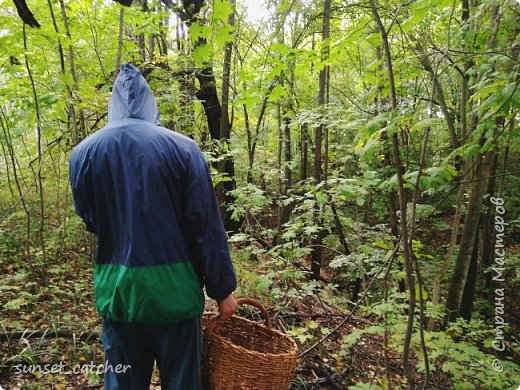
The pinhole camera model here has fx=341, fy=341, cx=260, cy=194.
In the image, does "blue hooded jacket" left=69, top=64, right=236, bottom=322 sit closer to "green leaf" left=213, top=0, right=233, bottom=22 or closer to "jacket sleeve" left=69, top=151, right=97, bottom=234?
"jacket sleeve" left=69, top=151, right=97, bottom=234

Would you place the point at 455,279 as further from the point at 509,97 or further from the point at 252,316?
the point at 509,97

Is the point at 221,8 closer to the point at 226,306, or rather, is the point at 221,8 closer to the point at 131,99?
the point at 131,99

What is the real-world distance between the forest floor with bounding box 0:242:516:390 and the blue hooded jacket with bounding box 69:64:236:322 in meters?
1.44

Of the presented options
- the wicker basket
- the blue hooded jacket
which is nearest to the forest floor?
the wicker basket

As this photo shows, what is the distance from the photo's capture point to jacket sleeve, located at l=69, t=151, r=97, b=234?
1726 millimetres

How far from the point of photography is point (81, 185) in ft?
5.72

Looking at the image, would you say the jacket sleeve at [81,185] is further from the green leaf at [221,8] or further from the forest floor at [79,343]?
the green leaf at [221,8]

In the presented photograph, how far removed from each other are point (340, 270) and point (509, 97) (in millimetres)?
8591

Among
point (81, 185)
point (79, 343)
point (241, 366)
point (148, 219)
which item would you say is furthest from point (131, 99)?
point (79, 343)

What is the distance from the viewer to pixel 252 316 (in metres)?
3.67

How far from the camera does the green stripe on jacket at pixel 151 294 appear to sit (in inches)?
62.0

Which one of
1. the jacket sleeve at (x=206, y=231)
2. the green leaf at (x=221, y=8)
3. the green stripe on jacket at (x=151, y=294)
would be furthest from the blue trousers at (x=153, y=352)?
the green leaf at (x=221, y=8)

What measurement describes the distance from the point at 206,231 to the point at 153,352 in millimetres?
721

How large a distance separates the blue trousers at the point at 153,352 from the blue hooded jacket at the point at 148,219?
0.35 feet
